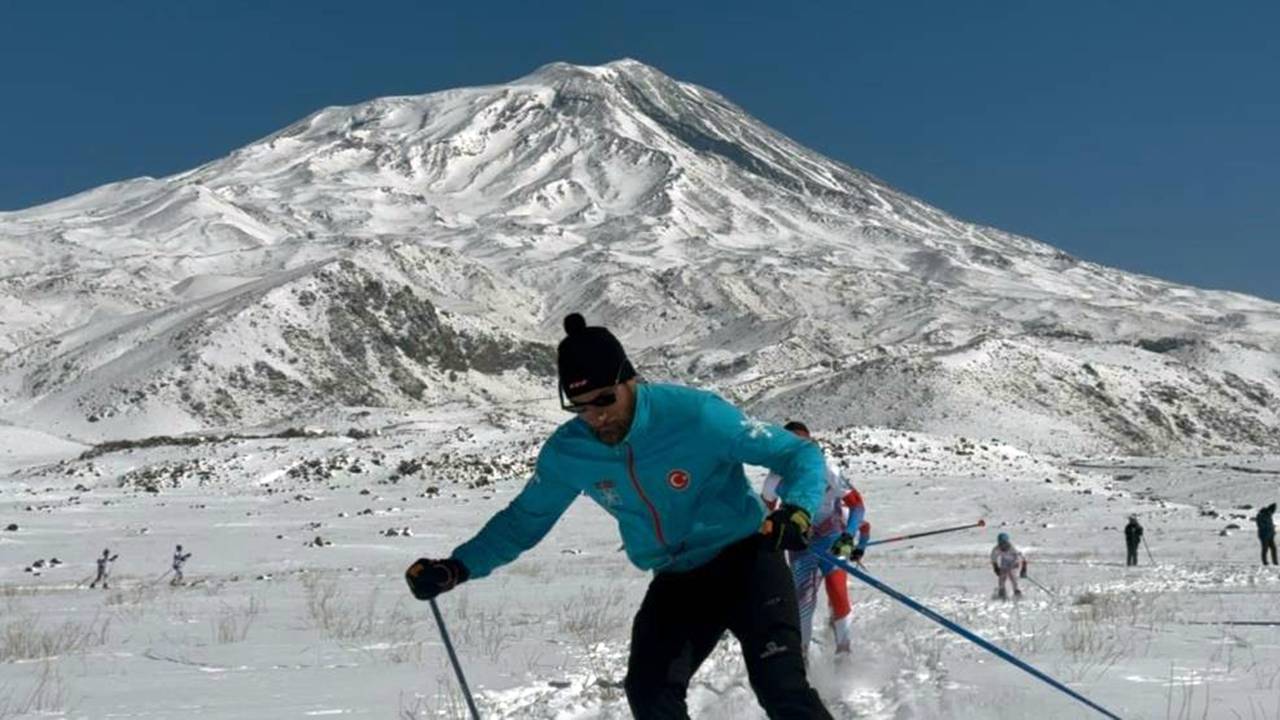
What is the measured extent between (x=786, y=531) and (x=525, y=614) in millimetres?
7905

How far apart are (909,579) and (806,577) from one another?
11.3 m

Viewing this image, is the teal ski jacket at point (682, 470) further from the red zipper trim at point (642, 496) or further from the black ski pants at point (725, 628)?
the black ski pants at point (725, 628)

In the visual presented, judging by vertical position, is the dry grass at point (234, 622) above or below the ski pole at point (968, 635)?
below

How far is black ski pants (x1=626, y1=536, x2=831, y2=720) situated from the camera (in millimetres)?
4445

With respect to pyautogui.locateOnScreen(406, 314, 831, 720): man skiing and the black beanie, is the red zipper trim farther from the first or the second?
the black beanie

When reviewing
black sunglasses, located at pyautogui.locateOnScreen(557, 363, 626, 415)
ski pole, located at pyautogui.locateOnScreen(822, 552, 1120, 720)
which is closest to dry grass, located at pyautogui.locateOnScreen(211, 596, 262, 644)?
black sunglasses, located at pyautogui.locateOnScreen(557, 363, 626, 415)

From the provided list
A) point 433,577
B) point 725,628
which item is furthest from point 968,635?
point 433,577

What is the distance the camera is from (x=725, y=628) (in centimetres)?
472

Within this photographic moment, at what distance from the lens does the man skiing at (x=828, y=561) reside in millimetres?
8359

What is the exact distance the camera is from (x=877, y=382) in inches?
3433

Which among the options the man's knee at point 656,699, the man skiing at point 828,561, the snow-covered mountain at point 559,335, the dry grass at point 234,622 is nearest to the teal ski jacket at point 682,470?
the man's knee at point 656,699

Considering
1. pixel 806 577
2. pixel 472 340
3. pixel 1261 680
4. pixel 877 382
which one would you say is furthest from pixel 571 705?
pixel 472 340

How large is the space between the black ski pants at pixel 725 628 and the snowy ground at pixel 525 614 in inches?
72.5

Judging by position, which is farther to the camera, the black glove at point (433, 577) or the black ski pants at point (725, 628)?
the black glove at point (433, 577)
